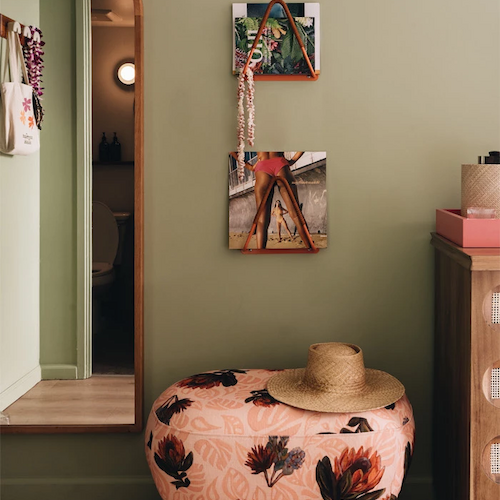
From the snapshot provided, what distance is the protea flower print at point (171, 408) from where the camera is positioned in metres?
1.77

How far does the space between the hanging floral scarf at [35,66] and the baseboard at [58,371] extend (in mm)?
840

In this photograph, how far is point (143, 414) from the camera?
221 centimetres

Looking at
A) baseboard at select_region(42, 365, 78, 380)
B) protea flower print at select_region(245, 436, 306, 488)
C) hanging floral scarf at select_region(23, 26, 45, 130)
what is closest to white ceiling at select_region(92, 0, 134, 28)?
hanging floral scarf at select_region(23, 26, 45, 130)

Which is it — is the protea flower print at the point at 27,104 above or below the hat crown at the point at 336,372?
above

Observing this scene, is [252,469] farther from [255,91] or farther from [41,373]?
[255,91]

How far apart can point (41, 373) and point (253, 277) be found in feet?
2.70

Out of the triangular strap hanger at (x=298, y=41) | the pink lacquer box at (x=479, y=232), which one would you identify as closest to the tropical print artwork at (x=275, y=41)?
the triangular strap hanger at (x=298, y=41)

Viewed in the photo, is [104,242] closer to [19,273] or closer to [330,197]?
[19,273]

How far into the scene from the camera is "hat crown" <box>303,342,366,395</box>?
1.79 metres

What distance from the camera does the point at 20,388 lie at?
2129mm

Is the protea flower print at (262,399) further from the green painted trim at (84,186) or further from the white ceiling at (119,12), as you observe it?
the white ceiling at (119,12)

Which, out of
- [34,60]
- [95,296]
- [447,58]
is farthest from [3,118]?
[447,58]

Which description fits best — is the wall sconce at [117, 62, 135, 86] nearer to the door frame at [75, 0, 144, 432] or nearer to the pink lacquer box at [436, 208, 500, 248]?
the door frame at [75, 0, 144, 432]

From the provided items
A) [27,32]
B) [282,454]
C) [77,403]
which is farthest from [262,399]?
[27,32]
